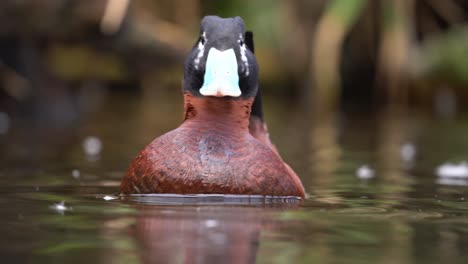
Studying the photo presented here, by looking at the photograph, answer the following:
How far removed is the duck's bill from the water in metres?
0.47

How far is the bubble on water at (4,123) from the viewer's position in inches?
381

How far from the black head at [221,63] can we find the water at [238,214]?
51 cm

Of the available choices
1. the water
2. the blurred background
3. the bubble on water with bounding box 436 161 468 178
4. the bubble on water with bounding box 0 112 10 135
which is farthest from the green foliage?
the bubble on water with bounding box 436 161 468 178

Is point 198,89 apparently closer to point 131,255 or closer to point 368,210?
point 368,210

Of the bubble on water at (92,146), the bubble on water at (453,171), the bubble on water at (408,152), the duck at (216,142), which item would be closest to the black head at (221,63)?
the duck at (216,142)

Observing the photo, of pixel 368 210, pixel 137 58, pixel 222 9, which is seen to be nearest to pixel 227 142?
pixel 368 210

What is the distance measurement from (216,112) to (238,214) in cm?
72

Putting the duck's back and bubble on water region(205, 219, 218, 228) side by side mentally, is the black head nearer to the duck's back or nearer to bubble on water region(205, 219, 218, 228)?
the duck's back

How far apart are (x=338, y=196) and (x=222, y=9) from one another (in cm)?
889

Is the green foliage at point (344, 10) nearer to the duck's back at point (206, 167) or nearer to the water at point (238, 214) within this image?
the water at point (238, 214)

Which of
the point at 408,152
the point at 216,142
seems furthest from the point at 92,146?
the point at 216,142

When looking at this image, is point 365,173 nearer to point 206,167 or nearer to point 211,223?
point 206,167

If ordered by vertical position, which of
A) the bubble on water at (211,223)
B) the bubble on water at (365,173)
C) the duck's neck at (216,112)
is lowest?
the bubble on water at (211,223)

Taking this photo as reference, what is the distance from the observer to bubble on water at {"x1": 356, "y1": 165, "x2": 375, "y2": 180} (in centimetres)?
649
